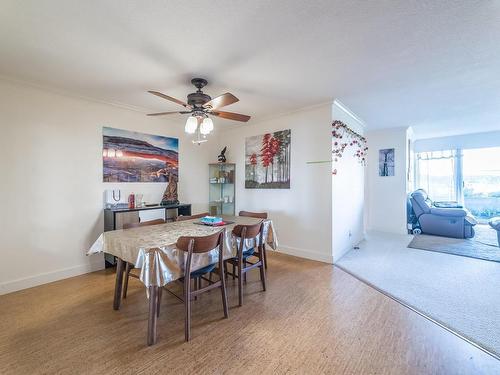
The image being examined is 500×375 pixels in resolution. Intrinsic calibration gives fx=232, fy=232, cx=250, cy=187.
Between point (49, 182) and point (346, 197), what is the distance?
4.54m

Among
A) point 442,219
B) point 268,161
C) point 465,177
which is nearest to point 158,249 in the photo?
point 268,161

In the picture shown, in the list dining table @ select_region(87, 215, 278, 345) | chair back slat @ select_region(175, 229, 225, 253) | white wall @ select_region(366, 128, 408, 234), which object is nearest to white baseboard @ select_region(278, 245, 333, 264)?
dining table @ select_region(87, 215, 278, 345)

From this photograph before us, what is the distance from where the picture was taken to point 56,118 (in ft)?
10.2

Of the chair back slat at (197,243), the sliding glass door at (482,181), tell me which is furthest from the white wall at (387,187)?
the chair back slat at (197,243)

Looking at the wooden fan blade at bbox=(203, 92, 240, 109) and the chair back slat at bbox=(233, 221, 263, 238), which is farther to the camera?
the chair back slat at bbox=(233, 221, 263, 238)

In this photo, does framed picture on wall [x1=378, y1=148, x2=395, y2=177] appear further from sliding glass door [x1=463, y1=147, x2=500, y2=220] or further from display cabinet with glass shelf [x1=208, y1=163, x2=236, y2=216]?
display cabinet with glass shelf [x1=208, y1=163, x2=236, y2=216]

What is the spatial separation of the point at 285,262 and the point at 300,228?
0.65 metres

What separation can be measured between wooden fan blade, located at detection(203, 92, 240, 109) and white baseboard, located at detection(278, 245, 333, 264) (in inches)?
108

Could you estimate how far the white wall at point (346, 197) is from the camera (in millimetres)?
3777

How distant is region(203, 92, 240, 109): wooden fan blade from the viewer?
230cm

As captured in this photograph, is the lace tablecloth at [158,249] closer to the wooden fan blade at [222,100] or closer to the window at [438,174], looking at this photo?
the wooden fan blade at [222,100]

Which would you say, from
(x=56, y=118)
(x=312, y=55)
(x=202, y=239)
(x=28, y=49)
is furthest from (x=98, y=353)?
(x=312, y=55)

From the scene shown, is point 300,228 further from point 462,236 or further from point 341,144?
point 462,236

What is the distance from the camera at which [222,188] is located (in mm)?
5258
